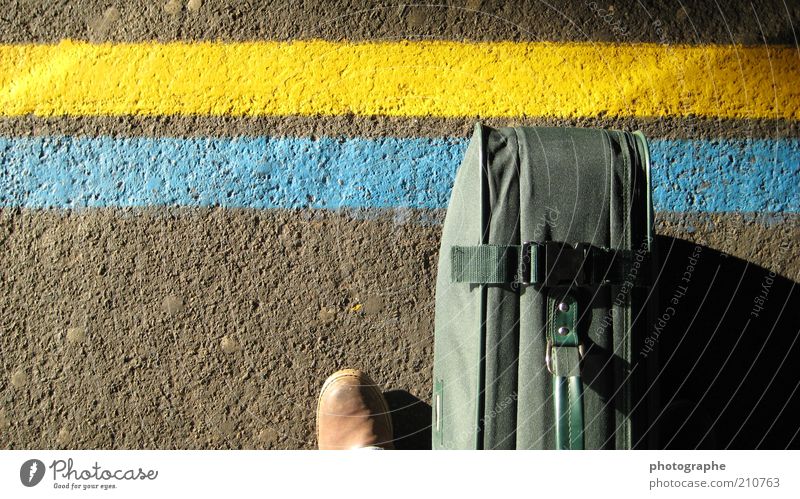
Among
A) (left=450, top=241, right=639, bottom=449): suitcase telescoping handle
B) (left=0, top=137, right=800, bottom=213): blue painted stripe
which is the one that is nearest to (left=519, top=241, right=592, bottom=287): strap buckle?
(left=450, top=241, right=639, bottom=449): suitcase telescoping handle

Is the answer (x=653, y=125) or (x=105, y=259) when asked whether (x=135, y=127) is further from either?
(x=653, y=125)

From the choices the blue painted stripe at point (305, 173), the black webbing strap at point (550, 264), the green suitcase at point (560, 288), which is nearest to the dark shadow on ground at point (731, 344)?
the blue painted stripe at point (305, 173)

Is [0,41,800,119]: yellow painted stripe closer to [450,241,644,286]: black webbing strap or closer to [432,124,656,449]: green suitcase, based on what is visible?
[432,124,656,449]: green suitcase

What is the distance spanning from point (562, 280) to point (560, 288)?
19 millimetres

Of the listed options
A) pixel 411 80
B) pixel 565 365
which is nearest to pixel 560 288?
pixel 565 365

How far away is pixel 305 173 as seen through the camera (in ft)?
5.79

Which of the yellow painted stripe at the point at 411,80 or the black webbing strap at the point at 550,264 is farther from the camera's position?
the yellow painted stripe at the point at 411,80

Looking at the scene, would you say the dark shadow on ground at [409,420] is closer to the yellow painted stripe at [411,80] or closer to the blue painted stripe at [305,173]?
the blue painted stripe at [305,173]

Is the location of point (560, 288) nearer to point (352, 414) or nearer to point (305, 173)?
point (352, 414)

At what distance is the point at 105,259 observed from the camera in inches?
69.8

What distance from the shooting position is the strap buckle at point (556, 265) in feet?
3.79

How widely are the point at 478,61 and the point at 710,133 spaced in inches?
25.2

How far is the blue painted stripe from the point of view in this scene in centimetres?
174
